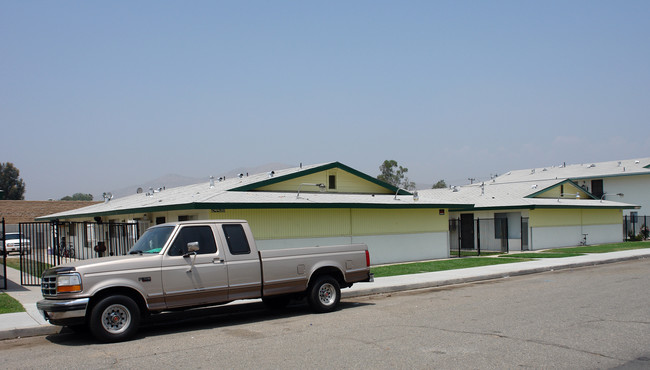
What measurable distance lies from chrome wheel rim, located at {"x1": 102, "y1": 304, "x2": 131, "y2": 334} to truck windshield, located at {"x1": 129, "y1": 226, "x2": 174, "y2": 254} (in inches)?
50.5

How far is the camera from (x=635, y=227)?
153 feet

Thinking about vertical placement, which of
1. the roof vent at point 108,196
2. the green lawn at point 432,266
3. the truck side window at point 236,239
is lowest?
the green lawn at point 432,266

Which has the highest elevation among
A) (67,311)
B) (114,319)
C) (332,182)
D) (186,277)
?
(332,182)

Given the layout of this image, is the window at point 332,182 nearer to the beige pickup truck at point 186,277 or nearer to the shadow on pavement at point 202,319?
the shadow on pavement at point 202,319

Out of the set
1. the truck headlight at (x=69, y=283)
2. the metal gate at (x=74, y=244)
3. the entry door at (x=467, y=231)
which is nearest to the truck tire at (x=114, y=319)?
the truck headlight at (x=69, y=283)

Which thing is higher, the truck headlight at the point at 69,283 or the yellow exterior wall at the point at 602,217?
the truck headlight at the point at 69,283

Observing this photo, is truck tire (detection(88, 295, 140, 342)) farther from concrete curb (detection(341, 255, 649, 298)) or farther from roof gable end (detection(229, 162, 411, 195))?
roof gable end (detection(229, 162, 411, 195))

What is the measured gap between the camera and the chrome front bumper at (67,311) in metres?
9.60

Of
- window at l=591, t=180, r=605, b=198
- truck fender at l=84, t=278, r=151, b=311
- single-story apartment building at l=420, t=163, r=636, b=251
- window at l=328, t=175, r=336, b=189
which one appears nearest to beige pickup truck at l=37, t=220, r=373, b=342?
truck fender at l=84, t=278, r=151, b=311

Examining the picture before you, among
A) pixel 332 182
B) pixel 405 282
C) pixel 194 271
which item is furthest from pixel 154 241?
pixel 332 182

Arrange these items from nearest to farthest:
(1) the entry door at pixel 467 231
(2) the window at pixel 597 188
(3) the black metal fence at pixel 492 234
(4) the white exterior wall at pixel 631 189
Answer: (3) the black metal fence at pixel 492 234 < (1) the entry door at pixel 467 231 < (4) the white exterior wall at pixel 631 189 < (2) the window at pixel 597 188

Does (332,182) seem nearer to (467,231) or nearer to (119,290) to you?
(467,231)

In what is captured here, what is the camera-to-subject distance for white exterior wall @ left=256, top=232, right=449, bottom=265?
2338cm

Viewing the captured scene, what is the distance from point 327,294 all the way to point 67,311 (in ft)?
17.5
